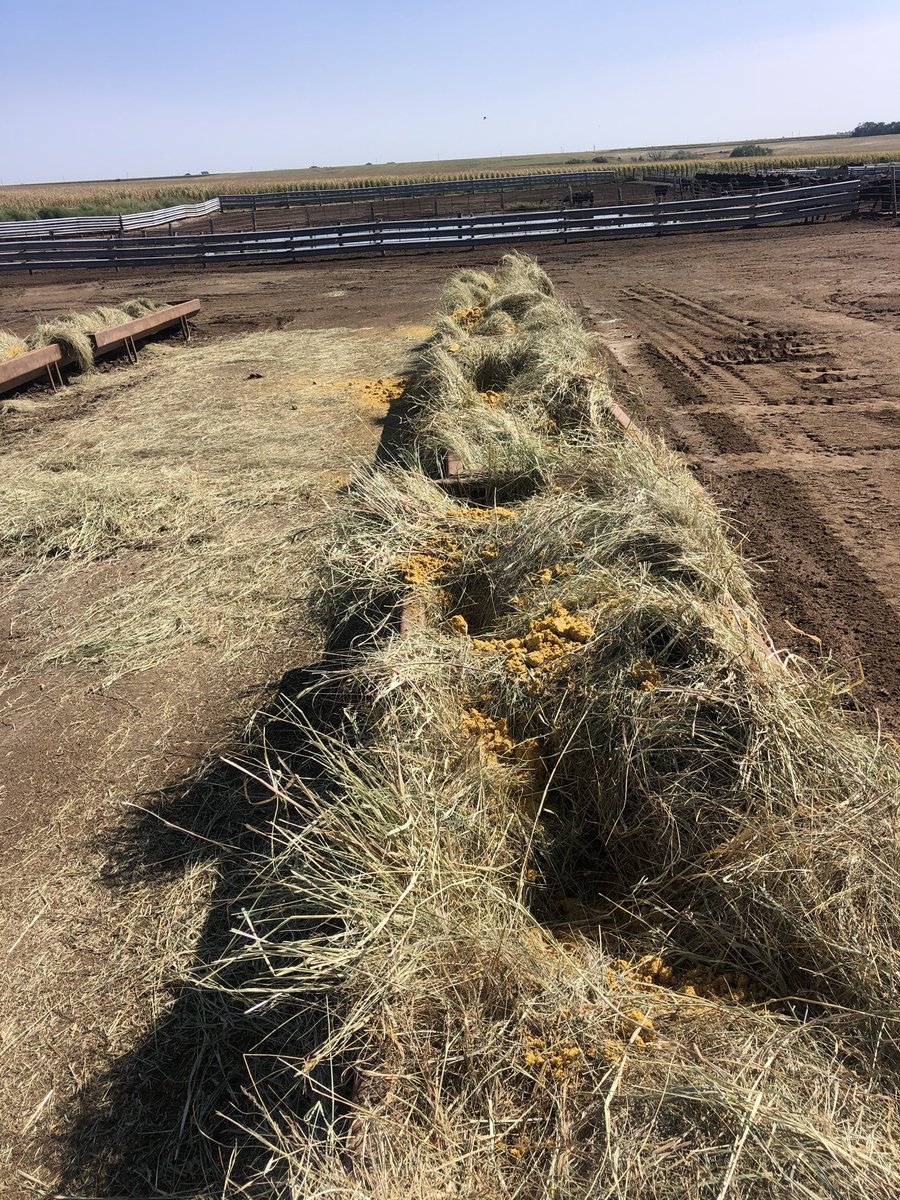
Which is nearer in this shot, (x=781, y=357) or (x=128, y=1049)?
(x=128, y=1049)

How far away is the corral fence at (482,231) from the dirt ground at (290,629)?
12.4 m

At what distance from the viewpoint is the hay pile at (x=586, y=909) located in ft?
A: 5.24

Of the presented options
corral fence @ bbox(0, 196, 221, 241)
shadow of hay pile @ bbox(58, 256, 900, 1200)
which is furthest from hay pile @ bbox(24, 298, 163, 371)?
corral fence @ bbox(0, 196, 221, 241)

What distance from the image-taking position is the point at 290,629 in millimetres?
4664

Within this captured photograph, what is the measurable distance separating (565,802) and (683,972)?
0.70m

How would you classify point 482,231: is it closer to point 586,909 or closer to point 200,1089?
point 586,909

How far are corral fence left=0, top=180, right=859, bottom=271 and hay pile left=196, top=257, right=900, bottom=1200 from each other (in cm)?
2507

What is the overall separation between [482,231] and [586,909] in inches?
1077

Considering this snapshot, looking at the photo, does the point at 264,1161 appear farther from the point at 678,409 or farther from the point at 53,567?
the point at 678,409

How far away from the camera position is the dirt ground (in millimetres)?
2498

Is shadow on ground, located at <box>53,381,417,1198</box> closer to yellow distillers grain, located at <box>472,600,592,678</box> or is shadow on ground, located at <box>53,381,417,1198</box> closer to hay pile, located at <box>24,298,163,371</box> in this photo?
yellow distillers grain, located at <box>472,600,592,678</box>

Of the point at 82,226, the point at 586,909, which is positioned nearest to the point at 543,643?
the point at 586,909

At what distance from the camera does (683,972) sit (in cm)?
213

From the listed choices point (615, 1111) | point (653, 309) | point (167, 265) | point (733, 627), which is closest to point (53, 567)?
point (733, 627)
